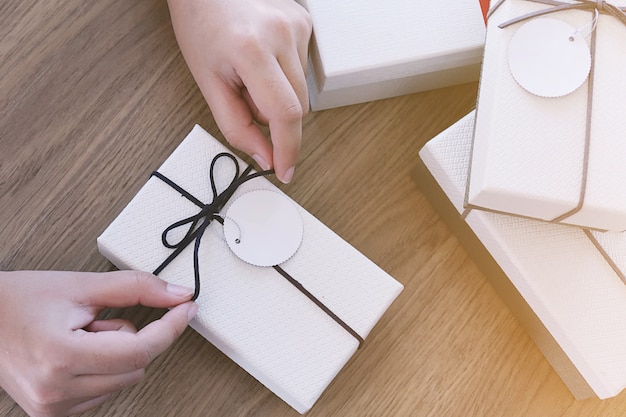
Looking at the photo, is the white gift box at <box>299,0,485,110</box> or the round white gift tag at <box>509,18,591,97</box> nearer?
the round white gift tag at <box>509,18,591,97</box>

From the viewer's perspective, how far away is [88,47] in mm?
669

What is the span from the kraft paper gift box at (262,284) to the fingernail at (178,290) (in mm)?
16

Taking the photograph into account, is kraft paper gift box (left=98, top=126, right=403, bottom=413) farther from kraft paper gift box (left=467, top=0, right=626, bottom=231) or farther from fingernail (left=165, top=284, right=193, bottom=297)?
kraft paper gift box (left=467, top=0, right=626, bottom=231)

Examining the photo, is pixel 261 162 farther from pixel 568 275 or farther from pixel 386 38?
pixel 568 275

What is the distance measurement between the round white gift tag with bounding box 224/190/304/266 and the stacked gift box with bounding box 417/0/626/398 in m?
0.16

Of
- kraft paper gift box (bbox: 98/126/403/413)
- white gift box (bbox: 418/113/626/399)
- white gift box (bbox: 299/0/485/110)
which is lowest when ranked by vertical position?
white gift box (bbox: 418/113/626/399)

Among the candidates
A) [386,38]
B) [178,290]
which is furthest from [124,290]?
[386,38]

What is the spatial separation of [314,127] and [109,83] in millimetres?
221

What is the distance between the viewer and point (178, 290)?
0.56 m

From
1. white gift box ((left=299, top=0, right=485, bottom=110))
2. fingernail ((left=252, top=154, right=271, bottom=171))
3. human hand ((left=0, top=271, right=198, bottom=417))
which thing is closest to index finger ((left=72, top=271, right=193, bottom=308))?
human hand ((left=0, top=271, right=198, bottom=417))

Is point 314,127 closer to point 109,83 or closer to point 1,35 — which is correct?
point 109,83

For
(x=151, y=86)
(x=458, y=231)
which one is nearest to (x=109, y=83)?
(x=151, y=86)

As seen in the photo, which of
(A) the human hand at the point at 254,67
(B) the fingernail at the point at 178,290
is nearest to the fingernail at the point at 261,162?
(A) the human hand at the point at 254,67

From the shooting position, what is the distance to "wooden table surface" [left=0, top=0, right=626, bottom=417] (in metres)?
0.63
